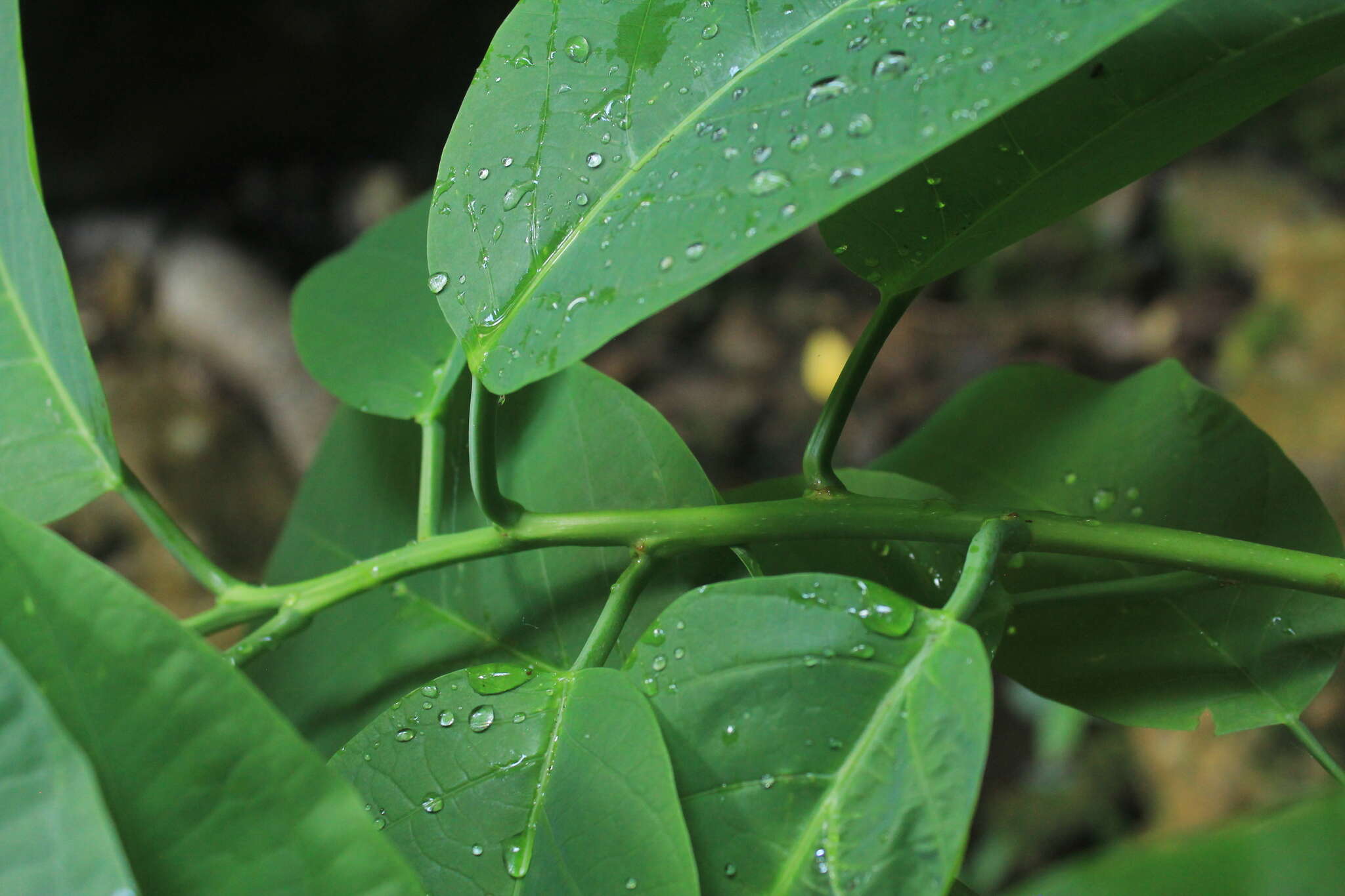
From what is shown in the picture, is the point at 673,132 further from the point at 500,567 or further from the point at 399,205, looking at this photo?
the point at 399,205

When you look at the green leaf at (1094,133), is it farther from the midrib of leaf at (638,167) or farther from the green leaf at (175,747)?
the green leaf at (175,747)

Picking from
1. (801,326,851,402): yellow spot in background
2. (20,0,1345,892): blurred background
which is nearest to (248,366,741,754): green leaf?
(801,326,851,402): yellow spot in background

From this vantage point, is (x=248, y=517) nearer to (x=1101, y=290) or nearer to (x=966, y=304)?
(x=966, y=304)

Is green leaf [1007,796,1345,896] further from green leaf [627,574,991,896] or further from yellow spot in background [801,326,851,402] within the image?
yellow spot in background [801,326,851,402]

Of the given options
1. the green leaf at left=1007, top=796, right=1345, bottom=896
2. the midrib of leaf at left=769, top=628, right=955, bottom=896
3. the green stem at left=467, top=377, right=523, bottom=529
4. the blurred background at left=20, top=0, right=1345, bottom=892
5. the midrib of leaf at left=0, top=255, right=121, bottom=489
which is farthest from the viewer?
the blurred background at left=20, top=0, right=1345, bottom=892

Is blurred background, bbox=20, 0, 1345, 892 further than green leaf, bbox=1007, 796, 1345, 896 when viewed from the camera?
Yes

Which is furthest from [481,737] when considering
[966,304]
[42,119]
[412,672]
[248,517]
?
[42,119]
